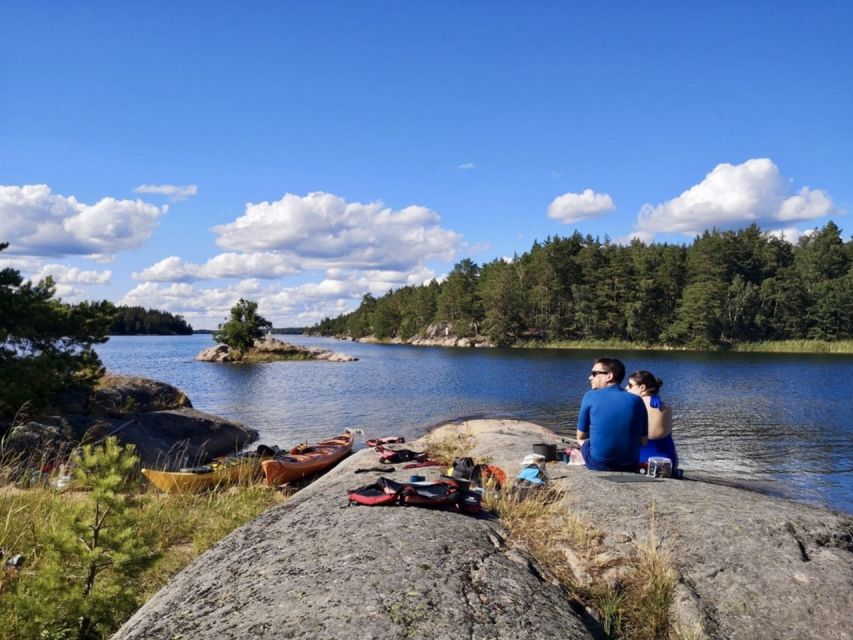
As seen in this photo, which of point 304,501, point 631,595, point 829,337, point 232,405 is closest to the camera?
point 631,595

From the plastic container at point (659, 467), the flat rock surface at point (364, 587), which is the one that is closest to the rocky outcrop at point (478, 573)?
the flat rock surface at point (364, 587)

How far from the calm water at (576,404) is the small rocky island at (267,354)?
12.4 m

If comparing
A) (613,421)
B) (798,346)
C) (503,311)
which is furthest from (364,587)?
(503,311)

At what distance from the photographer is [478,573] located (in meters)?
4.12

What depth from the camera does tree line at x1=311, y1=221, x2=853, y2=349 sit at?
8200 centimetres

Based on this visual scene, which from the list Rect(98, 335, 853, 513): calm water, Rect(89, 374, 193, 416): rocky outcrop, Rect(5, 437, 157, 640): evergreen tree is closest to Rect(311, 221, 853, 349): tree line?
Rect(98, 335, 853, 513): calm water

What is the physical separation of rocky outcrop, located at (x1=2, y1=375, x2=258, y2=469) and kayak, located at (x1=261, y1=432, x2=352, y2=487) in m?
1.97

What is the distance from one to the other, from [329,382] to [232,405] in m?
12.2

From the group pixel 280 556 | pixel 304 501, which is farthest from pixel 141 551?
pixel 304 501

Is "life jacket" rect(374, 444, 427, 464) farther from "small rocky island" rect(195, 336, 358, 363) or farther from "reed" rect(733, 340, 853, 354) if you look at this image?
"reed" rect(733, 340, 853, 354)

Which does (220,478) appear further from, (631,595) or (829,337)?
(829,337)

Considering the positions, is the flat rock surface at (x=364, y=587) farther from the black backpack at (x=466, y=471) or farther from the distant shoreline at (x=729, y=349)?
the distant shoreline at (x=729, y=349)

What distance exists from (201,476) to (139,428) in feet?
21.0

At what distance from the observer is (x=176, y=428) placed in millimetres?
18406
